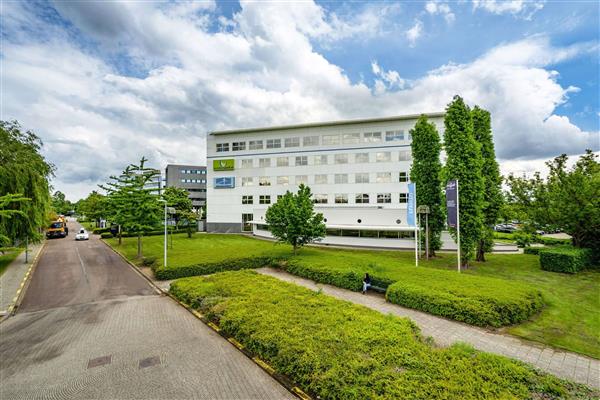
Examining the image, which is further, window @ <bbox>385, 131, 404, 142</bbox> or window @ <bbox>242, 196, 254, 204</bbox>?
window @ <bbox>242, 196, 254, 204</bbox>

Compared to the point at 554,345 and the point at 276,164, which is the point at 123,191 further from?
the point at 554,345

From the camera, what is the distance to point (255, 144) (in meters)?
48.8

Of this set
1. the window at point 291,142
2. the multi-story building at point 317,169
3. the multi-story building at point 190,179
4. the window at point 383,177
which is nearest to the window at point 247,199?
the multi-story building at point 317,169

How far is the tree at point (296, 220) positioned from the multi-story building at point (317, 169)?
10655 mm

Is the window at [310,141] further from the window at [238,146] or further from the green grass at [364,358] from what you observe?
the green grass at [364,358]

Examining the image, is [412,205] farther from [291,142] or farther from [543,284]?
[291,142]

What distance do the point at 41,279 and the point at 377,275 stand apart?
2316 centimetres

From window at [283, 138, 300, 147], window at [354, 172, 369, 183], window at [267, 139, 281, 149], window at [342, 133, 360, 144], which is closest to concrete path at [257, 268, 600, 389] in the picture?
window at [354, 172, 369, 183]

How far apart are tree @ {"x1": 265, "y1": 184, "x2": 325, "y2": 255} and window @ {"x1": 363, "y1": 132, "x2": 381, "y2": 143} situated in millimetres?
23363

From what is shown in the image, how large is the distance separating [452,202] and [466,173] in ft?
9.00

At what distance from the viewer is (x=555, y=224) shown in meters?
21.1

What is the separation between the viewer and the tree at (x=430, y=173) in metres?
24.2

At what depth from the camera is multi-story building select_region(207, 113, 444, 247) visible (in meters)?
40.8

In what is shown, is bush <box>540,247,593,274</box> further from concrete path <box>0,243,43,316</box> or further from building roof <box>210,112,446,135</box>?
concrete path <box>0,243,43,316</box>
